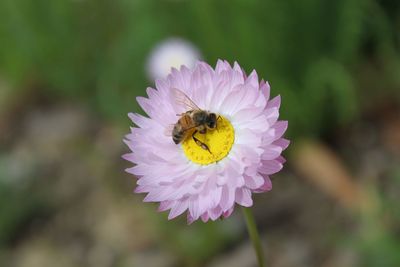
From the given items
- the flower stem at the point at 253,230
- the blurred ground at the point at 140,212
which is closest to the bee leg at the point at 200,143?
the flower stem at the point at 253,230

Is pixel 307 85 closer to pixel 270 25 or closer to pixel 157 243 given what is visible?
pixel 270 25

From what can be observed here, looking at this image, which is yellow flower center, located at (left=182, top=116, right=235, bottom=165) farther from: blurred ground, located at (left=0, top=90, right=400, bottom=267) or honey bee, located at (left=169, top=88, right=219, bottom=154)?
blurred ground, located at (left=0, top=90, right=400, bottom=267)

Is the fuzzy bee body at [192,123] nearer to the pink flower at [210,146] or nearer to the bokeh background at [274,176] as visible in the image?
the pink flower at [210,146]

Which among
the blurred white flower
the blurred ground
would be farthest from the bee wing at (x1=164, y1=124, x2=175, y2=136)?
the blurred white flower

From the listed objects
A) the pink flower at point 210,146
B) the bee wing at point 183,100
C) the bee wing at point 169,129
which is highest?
the bee wing at point 183,100

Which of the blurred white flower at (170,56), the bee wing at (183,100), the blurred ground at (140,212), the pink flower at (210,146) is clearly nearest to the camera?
the pink flower at (210,146)

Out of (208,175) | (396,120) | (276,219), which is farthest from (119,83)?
(208,175)

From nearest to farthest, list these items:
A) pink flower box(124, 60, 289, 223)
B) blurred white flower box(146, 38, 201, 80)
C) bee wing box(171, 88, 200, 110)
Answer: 1. pink flower box(124, 60, 289, 223)
2. bee wing box(171, 88, 200, 110)
3. blurred white flower box(146, 38, 201, 80)
